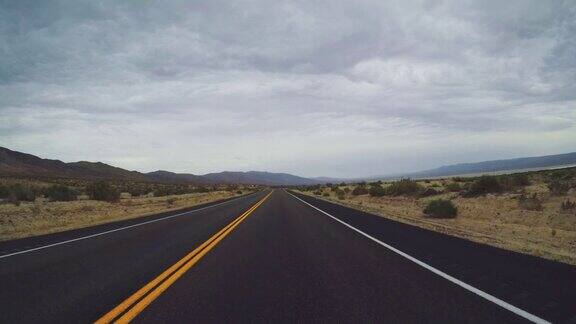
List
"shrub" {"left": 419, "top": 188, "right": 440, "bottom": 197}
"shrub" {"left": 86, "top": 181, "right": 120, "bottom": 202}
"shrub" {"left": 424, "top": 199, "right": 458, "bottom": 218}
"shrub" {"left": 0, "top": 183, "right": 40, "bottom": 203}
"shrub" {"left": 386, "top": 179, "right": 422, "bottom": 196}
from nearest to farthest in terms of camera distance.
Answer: "shrub" {"left": 424, "top": 199, "right": 458, "bottom": 218} → "shrub" {"left": 419, "top": 188, "right": 440, "bottom": 197} → "shrub" {"left": 0, "top": 183, "right": 40, "bottom": 203} → "shrub" {"left": 386, "top": 179, "right": 422, "bottom": 196} → "shrub" {"left": 86, "top": 181, "right": 120, "bottom": 202}

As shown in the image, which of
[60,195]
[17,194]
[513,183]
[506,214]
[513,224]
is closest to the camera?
[513,224]

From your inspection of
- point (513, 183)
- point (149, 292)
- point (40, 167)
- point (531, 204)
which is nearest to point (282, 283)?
point (149, 292)

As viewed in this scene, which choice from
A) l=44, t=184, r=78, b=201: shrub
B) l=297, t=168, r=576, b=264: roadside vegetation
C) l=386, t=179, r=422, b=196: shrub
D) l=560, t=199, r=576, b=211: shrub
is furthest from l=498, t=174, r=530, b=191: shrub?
l=44, t=184, r=78, b=201: shrub

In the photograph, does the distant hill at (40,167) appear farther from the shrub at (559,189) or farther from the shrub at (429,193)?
the shrub at (559,189)

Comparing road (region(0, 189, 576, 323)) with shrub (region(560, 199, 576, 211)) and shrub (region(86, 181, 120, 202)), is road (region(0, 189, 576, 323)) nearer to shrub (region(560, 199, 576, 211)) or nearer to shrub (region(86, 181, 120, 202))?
shrub (region(560, 199, 576, 211))

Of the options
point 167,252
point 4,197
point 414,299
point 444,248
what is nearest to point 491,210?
point 444,248

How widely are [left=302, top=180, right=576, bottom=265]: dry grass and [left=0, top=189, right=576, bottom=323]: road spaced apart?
1.83 metres

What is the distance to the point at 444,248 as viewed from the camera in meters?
12.1

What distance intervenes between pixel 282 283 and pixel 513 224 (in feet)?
57.5

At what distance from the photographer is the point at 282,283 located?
769 centimetres

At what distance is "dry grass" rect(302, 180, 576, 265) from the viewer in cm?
1359

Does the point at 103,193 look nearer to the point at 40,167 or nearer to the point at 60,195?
the point at 60,195

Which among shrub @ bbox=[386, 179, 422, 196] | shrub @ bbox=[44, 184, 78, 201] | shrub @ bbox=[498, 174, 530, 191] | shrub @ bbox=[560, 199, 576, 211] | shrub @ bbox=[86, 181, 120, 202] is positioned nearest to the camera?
shrub @ bbox=[560, 199, 576, 211]

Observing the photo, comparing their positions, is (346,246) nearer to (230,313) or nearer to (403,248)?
(403,248)
